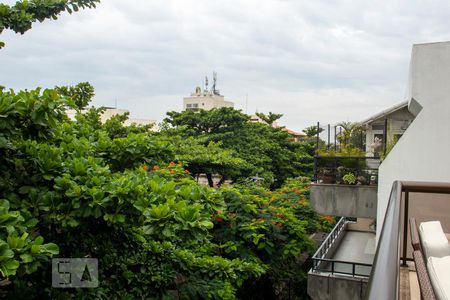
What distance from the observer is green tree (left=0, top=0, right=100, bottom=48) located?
3.42m

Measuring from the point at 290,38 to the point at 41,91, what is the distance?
416 inches

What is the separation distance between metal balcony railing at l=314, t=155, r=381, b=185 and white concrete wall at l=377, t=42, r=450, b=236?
1.67 m

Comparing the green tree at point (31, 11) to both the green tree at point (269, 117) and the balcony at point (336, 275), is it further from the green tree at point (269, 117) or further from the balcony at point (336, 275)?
the green tree at point (269, 117)

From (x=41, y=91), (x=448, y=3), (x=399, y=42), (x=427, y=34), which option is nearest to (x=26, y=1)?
(x=41, y=91)

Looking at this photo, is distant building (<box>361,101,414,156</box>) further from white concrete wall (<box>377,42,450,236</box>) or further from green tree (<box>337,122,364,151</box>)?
white concrete wall (<box>377,42,450,236</box>)

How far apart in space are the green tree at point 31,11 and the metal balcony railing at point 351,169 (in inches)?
Answer: 250

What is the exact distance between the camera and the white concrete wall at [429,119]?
21.4 ft

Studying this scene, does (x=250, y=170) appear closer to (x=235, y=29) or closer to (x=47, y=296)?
(x=235, y=29)

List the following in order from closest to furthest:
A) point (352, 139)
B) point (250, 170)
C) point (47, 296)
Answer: point (47, 296)
point (352, 139)
point (250, 170)

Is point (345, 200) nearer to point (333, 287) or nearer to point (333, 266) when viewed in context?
point (333, 266)

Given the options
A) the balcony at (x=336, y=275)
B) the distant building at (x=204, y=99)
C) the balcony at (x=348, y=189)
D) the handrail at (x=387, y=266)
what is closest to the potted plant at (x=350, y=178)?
Answer: the balcony at (x=348, y=189)

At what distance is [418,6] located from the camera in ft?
23.9

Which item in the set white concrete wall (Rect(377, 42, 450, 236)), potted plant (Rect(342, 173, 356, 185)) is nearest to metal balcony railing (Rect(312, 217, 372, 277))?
white concrete wall (Rect(377, 42, 450, 236))

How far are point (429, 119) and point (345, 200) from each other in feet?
8.52
